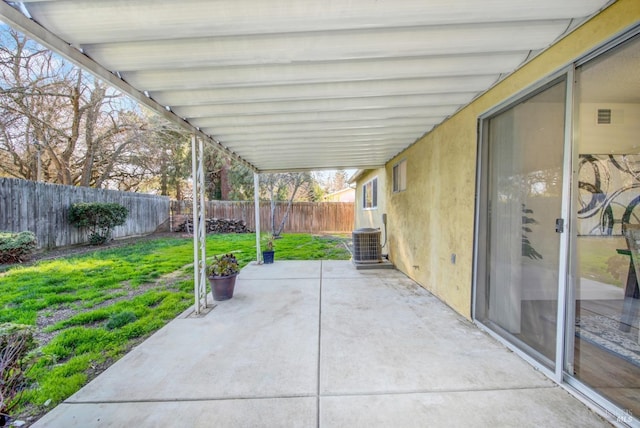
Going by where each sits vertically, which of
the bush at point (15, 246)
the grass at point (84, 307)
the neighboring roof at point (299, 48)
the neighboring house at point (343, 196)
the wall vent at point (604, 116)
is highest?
the neighboring roof at point (299, 48)

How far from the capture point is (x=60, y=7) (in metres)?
1.61

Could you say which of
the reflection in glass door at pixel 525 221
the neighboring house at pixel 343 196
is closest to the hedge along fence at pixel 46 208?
the reflection in glass door at pixel 525 221

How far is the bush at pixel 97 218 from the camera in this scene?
26.5 feet

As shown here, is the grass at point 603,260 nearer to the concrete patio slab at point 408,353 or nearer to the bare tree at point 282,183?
the concrete patio slab at point 408,353

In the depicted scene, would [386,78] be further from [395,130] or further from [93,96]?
[93,96]

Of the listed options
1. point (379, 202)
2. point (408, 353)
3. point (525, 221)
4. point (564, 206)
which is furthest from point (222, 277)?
point (379, 202)

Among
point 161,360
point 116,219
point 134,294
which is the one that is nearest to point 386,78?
point 161,360

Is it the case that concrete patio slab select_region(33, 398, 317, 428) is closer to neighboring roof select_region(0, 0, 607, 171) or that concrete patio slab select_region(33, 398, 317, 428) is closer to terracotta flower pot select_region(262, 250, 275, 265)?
neighboring roof select_region(0, 0, 607, 171)

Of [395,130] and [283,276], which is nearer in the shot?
[395,130]

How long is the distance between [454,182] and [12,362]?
166 inches

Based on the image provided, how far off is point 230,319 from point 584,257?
3556mm

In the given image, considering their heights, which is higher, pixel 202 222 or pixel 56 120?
pixel 56 120

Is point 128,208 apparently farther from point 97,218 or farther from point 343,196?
point 343,196

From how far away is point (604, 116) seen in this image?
209 cm
